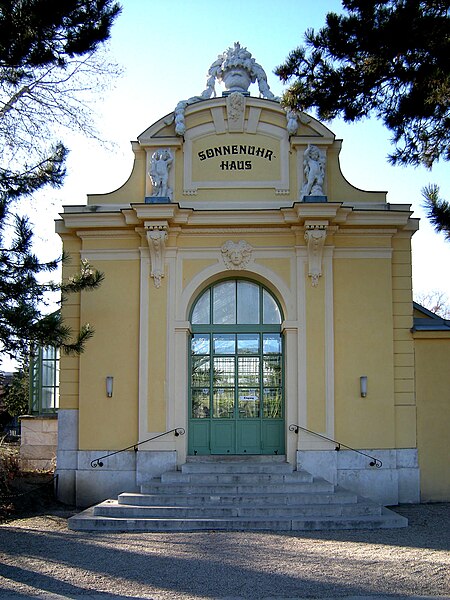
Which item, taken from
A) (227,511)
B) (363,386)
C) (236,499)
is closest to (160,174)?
(363,386)

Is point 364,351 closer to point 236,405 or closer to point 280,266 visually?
point 280,266

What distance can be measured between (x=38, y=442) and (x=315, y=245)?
296 inches

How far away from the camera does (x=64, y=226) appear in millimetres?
14102

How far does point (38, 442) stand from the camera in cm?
1662

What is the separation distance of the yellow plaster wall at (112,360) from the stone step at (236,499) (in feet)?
6.38

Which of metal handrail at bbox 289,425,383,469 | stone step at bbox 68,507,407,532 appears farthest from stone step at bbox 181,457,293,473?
stone step at bbox 68,507,407,532

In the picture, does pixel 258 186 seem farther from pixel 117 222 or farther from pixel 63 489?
pixel 63 489

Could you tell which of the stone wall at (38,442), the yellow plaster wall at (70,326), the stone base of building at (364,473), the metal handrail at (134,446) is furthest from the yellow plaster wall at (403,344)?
the stone wall at (38,442)

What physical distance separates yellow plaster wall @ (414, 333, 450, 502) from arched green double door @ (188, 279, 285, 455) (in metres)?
2.45

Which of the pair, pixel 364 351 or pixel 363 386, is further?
pixel 364 351

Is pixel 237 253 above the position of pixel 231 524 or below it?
above

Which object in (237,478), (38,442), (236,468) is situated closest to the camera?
(237,478)

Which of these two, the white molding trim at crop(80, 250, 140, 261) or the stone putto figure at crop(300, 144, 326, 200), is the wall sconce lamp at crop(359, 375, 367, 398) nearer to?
the stone putto figure at crop(300, 144, 326, 200)

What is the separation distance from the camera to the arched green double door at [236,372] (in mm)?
13750
